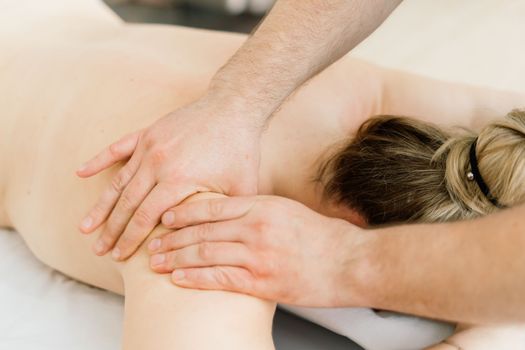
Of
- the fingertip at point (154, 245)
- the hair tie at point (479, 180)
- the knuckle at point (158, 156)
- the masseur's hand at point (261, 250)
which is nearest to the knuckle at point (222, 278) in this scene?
the masseur's hand at point (261, 250)

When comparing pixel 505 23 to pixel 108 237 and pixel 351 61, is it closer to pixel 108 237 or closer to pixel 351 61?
pixel 351 61

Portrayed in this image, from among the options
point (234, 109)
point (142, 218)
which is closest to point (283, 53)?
point (234, 109)

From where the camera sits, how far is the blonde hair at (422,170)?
1071 millimetres

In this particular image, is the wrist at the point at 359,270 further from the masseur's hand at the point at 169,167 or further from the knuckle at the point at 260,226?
the masseur's hand at the point at 169,167

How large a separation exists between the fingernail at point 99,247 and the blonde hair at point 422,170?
0.42 metres

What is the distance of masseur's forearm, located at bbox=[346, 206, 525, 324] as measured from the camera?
2.97ft

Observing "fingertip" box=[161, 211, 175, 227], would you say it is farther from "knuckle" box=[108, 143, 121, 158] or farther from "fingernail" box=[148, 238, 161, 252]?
"knuckle" box=[108, 143, 121, 158]

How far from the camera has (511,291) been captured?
0.89m

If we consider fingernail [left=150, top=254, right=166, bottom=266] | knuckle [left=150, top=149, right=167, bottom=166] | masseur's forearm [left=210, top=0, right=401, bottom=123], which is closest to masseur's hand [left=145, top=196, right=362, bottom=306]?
fingernail [left=150, top=254, right=166, bottom=266]

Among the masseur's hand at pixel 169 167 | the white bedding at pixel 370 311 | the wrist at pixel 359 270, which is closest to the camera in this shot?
the wrist at pixel 359 270

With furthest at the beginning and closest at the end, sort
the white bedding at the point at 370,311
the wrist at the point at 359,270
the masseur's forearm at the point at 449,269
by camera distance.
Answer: the white bedding at the point at 370,311 → the wrist at the point at 359,270 → the masseur's forearm at the point at 449,269

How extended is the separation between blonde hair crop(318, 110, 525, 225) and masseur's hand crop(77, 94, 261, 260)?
0.61ft

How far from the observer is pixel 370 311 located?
1.22 metres

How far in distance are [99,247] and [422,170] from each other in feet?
1.93
